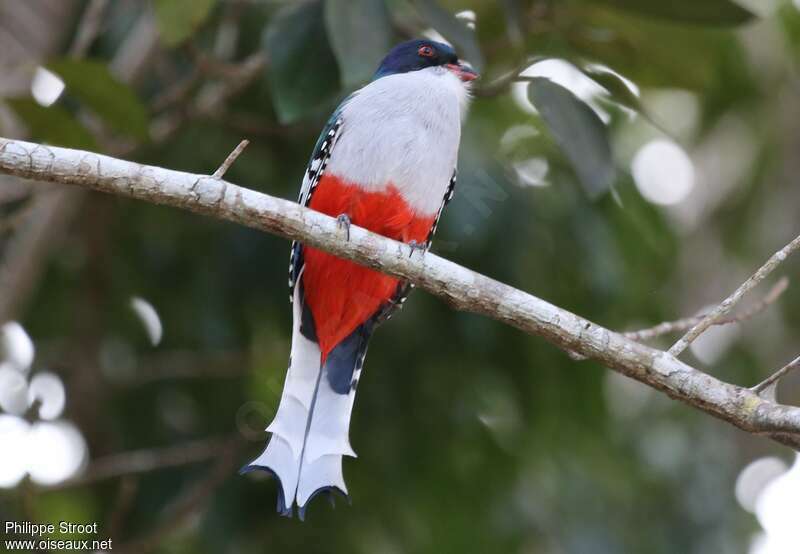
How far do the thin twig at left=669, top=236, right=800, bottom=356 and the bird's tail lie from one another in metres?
0.97

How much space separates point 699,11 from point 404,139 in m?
1.12

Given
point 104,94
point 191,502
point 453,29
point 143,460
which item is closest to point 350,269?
point 453,29

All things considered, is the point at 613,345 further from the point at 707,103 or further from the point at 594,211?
the point at 707,103

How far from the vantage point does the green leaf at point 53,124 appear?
3.79m

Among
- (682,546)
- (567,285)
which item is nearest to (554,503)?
(682,546)

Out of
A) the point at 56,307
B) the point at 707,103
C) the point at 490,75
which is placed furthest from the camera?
the point at 707,103

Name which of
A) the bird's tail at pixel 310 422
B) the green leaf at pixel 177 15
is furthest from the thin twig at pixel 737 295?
the green leaf at pixel 177 15

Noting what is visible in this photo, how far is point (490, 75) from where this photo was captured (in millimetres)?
4645

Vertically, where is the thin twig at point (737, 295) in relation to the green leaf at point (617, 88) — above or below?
below

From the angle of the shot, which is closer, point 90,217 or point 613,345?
point 613,345

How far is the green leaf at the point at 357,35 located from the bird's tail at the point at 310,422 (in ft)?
2.49

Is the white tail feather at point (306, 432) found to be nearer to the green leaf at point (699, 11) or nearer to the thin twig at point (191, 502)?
the thin twig at point (191, 502)

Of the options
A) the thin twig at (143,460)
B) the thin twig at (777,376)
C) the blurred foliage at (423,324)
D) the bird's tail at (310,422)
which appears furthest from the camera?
the blurred foliage at (423,324)

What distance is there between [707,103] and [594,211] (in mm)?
1943
